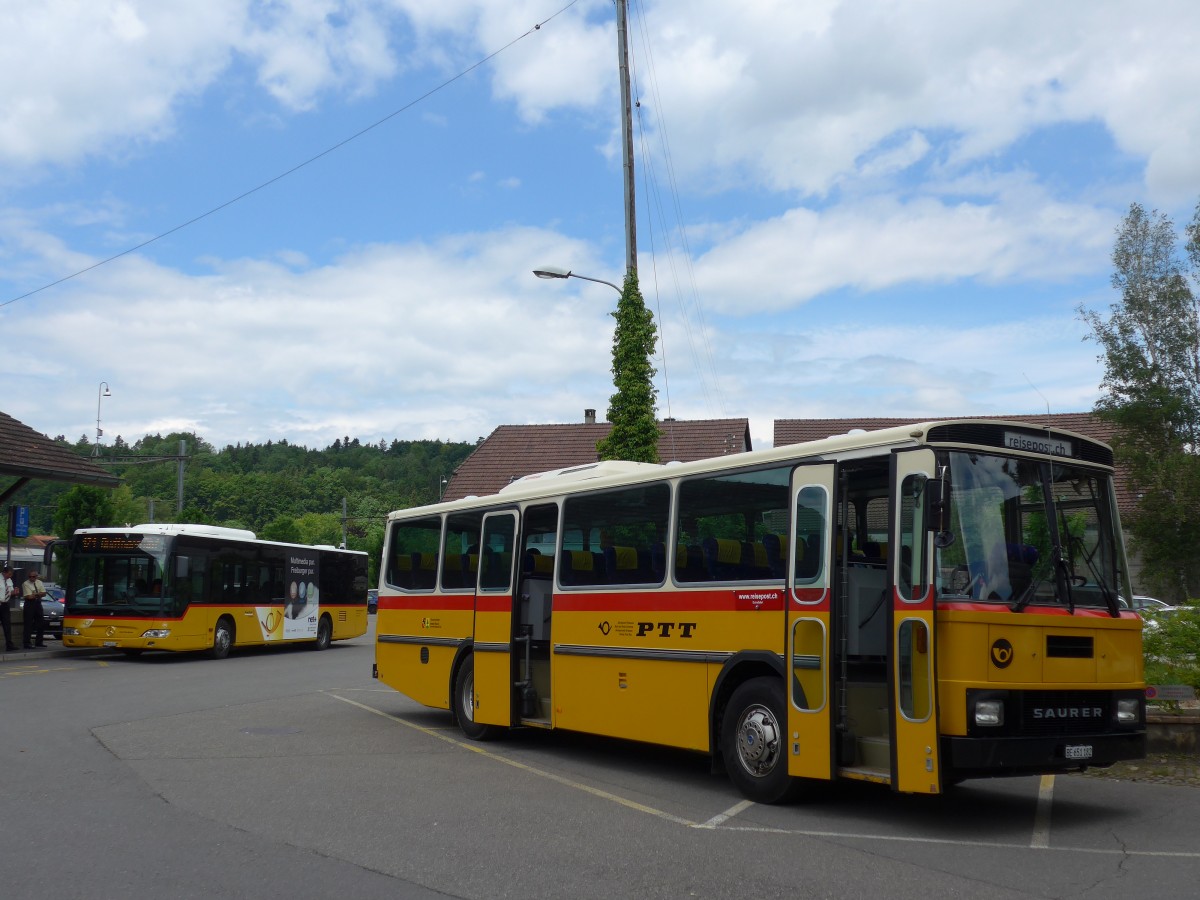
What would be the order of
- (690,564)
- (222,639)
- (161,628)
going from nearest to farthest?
(690,564)
(161,628)
(222,639)

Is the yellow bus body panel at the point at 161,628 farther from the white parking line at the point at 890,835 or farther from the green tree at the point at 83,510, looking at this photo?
the white parking line at the point at 890,835

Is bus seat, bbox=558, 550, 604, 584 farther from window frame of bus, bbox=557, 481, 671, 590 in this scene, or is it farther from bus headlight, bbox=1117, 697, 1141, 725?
bus headlight, bbox=1117, 697, 1141, 725

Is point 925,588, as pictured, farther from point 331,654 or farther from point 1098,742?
point 331,654

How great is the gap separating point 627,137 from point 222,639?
14.1 meters

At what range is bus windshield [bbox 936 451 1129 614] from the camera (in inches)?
318

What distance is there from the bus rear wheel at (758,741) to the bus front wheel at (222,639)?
1929 cm

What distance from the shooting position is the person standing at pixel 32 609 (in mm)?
27562

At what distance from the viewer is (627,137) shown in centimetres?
2228

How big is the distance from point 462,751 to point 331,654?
58.5ft

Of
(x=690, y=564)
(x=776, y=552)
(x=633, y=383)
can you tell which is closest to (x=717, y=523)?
(x=690, y=564)

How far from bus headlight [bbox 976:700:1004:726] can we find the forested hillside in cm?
6283

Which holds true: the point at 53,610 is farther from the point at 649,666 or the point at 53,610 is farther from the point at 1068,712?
the point at 1068,712

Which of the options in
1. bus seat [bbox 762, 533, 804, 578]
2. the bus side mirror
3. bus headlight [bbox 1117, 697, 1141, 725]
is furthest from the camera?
bus seat [bbox 762, 533, 804, 578]

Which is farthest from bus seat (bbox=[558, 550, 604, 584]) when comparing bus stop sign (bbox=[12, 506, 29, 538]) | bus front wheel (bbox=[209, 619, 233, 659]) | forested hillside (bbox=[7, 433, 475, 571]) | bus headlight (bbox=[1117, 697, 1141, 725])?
forested hillside (bbox=[7, 433, 475, 571])
